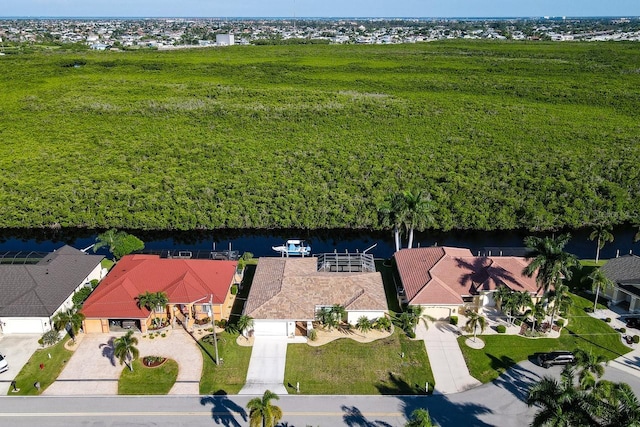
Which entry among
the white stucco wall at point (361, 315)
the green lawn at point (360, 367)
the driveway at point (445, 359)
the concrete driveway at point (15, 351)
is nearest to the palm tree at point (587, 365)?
the driveway at point (445, 359)

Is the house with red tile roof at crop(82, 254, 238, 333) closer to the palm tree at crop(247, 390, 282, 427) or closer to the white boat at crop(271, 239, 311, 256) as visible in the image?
the white boat at crop(271, 239, 311, 256)

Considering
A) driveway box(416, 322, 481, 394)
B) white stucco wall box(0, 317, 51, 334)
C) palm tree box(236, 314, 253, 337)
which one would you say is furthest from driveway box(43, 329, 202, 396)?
driveway box(416, 322, 481, 394)

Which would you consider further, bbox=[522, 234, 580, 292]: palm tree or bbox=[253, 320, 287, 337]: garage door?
bbox=[253, 320, 287, 337]: garage door

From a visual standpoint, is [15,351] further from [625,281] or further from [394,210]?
[625,281]

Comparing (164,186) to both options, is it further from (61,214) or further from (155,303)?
(155,303)

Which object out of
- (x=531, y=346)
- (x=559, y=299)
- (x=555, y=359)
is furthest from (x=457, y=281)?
(x=555, y=359)

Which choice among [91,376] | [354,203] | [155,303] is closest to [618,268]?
[354,203]
